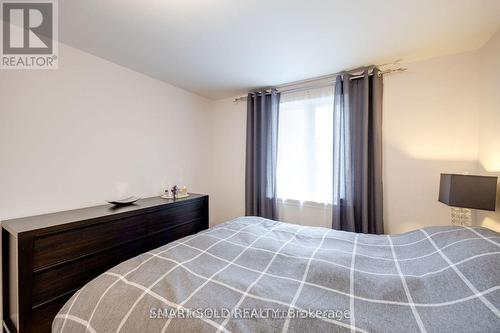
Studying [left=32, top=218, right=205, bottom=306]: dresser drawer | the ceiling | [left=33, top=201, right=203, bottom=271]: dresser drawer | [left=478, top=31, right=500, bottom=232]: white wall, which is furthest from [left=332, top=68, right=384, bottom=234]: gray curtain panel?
[left=32, top=218, right=205, bottom=306]: dresser drawer

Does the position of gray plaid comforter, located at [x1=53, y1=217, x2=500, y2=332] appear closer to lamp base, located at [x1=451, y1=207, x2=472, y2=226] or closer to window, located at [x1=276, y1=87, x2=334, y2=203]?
lamp base, located at [x1=451, y1=207, x2=472, y2=226]

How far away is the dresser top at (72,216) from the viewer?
1.42 metres

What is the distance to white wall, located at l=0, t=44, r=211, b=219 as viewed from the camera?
5.34 feet

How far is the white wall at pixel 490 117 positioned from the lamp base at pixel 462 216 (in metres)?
0.12

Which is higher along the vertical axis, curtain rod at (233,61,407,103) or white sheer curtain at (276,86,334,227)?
curtain rod at (233,61,407,103)

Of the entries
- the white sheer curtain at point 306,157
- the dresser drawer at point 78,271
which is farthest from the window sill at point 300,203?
the dresser drawer at point 78,271

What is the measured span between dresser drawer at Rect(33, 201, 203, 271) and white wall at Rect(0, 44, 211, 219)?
490 mm

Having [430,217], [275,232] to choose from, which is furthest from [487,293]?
[430,217]

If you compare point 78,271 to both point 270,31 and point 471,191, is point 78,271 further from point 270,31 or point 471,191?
point 471,191

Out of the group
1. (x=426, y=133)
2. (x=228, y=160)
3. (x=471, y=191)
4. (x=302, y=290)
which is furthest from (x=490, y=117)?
(x=228, y=160)

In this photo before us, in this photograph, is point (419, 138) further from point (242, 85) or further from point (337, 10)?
point (242, 85)

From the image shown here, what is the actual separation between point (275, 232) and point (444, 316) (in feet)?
3.68

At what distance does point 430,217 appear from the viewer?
210cm

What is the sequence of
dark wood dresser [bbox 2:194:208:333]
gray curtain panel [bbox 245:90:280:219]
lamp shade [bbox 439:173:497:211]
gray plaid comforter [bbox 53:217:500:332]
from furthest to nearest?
gray curtain panel [bbox 245:90:280:219], lamp shade [bbox 439:173:497:211], dark wood dresser [bbox 2:194:208:333], gray plaid comforter [bbox 53:217:500:332]
